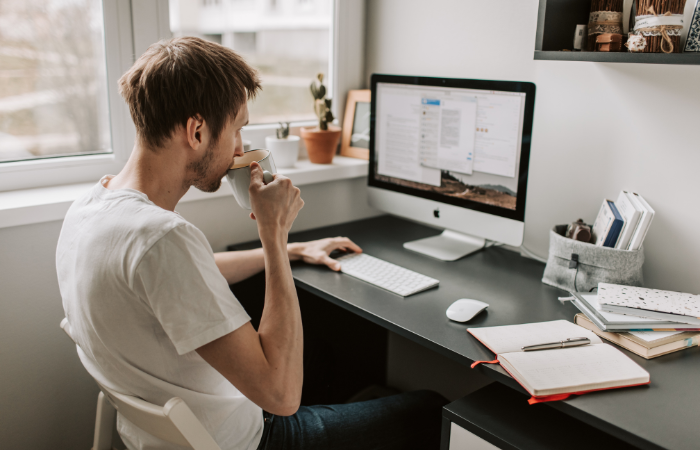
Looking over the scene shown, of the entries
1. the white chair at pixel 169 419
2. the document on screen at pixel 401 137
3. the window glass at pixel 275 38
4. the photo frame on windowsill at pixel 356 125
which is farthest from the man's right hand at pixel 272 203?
the photo frame on windowsill at pixel 356 125

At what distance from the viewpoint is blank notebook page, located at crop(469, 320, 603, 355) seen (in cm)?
112

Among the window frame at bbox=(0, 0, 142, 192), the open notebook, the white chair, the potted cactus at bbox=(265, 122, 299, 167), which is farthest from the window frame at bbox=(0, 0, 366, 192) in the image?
the open notebook

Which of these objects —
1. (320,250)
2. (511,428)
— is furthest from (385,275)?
(511,428)

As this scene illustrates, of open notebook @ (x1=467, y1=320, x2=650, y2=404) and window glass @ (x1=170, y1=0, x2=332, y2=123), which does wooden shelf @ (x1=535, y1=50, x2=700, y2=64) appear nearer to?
open notebook @ (x1=467, y1=320, x2=650, y2=404)

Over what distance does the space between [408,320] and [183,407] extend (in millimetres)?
548

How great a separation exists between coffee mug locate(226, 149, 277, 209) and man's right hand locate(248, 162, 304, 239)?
20 millimetres

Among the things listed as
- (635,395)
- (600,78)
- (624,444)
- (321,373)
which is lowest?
(321,373)

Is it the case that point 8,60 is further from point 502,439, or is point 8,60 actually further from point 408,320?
point 502,439

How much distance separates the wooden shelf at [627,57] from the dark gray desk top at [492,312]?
0.58 m

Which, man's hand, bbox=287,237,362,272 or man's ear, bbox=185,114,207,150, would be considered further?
man's hand, bbox=287,237,362,272

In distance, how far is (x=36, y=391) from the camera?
151 cm

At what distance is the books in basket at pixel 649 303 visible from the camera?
1.18 meters

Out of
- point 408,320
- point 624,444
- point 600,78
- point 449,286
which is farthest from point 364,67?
point 624,444

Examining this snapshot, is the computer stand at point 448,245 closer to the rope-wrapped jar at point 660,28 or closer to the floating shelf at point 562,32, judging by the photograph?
the floating shelf at point 562,32
